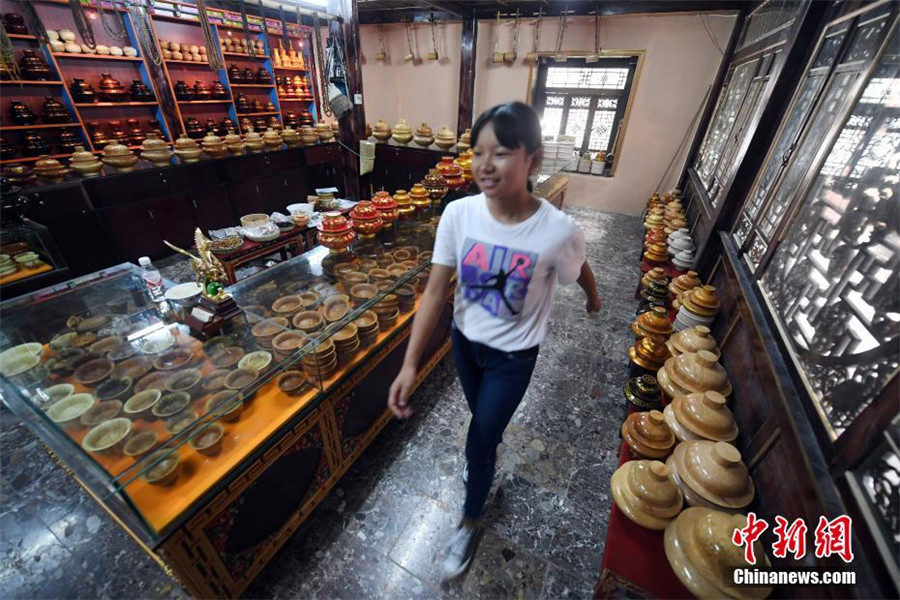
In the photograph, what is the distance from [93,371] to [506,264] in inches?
72.5

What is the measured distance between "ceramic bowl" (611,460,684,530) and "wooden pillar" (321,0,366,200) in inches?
220

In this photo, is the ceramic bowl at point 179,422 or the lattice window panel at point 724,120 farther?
the lattice window panel at point 724,120

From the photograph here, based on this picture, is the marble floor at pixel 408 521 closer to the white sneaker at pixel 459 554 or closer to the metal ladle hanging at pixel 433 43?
the white sneaker at pixel 459 554

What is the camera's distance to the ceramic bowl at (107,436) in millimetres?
1175

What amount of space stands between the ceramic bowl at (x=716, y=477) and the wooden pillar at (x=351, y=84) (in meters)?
5.63

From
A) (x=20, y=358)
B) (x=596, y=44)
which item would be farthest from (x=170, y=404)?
(x=596, y=44)

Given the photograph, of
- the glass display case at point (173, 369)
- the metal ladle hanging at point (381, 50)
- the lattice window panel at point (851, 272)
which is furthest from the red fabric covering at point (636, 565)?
the metal ladle hanging at point (381, 50)

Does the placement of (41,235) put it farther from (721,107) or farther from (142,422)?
(721,107)

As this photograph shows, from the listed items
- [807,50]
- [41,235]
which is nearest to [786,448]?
[807,50]

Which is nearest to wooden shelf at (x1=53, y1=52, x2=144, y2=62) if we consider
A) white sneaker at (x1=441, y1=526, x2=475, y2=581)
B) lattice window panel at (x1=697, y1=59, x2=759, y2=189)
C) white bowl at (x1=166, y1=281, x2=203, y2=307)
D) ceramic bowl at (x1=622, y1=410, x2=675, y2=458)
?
white bowl at (x1=166, y1=281, x2=203, y2=307)

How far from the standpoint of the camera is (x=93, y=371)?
5.07ft

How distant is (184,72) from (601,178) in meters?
8.53

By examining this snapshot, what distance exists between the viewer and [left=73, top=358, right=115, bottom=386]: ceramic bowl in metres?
1.50

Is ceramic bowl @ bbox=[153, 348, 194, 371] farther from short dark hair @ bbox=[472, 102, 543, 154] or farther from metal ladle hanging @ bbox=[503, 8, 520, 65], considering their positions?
metal ladle hanging @ bbox=[503, 8, 520, 65]
